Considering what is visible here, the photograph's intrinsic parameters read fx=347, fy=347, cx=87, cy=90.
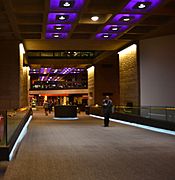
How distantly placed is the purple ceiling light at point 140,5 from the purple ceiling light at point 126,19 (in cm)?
→ 111

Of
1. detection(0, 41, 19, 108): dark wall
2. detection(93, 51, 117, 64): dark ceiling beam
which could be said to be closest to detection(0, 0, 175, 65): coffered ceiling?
detection(0, 41, 19, 108): dark wall

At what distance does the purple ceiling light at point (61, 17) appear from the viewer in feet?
47.9

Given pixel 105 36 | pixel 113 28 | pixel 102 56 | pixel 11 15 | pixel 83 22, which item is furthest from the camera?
pixel 102 56

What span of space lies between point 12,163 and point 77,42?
1511 centimetres

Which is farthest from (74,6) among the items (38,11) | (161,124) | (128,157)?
(128,157)

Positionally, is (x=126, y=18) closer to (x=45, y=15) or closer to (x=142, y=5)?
(x=142, y=5)

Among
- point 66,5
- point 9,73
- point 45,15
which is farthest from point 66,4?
point 9,73

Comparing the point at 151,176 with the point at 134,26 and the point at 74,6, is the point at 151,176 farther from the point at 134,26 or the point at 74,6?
the point at 134,26

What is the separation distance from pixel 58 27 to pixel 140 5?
17.5 feet

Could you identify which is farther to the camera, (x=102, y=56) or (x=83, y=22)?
(x=102, y=56)

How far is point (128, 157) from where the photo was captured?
26.5ft

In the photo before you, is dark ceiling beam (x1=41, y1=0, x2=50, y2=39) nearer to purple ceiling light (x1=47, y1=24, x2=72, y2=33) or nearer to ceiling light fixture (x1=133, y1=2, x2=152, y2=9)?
purple ceiling light (x1=47, y1=24, x2=72, y2=33)

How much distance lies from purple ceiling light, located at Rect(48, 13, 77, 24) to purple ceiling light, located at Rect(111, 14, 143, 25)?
1873mm

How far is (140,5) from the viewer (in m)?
13.2
